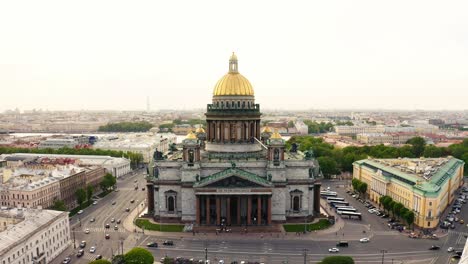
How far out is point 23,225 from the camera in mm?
58938

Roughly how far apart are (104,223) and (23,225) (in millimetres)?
22643

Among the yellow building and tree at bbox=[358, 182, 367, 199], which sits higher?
the yellow building

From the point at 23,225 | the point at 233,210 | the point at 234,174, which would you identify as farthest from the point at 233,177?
the point at 23,225

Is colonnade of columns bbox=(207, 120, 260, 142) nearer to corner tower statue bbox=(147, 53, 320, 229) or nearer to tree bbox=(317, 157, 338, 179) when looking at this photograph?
corner tower statue bbox=(147, 53, 320, 229)

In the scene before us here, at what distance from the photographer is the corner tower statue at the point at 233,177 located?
251ft

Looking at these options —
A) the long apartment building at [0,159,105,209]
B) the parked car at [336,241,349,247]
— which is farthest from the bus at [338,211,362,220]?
the long apartment building at [0,159,105,209]

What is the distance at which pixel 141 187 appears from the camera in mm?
114812

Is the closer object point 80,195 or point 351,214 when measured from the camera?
point 351,214

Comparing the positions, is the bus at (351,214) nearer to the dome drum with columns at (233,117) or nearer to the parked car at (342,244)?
the parked car at (342,244)

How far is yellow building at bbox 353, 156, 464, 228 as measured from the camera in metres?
75.8

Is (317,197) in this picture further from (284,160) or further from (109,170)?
(109,170)

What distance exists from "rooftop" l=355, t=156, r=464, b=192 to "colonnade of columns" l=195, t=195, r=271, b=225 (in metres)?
31.1

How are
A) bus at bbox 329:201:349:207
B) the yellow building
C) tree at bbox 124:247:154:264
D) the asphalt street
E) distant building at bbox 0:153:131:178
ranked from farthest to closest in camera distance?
distant building at bbox 0:153:131:178
bus at bbox 329:201:349:207
the yellow building
the asphalt street
tree at bbox 124:247:154:264

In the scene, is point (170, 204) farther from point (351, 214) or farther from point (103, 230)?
point (351, 214)
